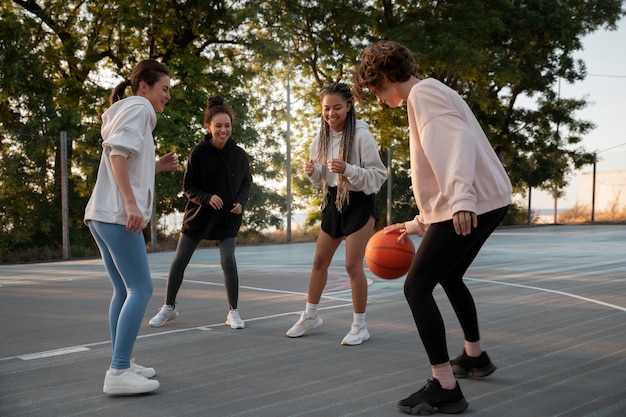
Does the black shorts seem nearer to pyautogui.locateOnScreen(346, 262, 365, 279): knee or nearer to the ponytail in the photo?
pyautogui.locateOnScreen(346, 262, 365, 279): knee

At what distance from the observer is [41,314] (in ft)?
23.7

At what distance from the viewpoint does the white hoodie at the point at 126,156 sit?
12.9 ft

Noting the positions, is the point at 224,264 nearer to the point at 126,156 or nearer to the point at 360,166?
the point at 360,166

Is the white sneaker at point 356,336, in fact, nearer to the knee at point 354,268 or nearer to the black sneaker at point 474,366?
the knee at point 354,268

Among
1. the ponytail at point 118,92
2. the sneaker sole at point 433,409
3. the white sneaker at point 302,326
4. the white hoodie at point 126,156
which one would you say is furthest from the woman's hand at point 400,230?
the ponytail at point 118,92

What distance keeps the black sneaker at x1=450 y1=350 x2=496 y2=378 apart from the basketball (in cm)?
77

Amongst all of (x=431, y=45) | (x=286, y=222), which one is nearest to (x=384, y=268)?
(x=286, y=222)

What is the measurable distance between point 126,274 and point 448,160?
6.31ft

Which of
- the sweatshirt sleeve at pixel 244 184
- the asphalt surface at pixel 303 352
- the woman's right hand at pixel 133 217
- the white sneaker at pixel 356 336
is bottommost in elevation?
the asphalt surface at pixel 303 352

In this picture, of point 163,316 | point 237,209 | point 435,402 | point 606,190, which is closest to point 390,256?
point 435,402

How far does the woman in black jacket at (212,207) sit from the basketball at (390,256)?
5.77 ft

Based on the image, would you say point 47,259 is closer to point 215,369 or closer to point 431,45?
point 215,369

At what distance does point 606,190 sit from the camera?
30.2 m

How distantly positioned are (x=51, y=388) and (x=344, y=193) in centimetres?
248
